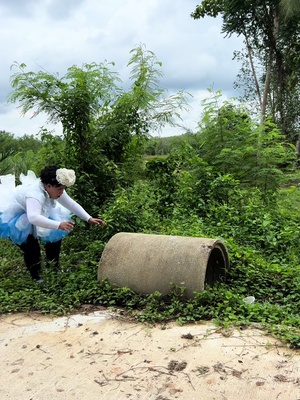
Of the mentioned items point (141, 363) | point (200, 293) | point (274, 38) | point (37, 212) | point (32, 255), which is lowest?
point (141, 363)

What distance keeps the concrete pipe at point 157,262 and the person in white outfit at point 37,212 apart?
1.63 ft

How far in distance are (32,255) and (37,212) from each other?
2.25 feet

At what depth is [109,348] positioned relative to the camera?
3.23 meters

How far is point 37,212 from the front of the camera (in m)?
4.29

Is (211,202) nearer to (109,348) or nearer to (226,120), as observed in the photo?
(226,120)

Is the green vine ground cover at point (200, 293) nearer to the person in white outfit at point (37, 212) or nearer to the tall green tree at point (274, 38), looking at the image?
the person in white outfit at point (37, 212)

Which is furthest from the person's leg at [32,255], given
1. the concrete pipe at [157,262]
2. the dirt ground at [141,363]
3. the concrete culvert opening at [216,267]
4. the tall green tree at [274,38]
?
the tall green tree at [274,38]

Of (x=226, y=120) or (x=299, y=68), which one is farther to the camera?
(x=299, y=68)

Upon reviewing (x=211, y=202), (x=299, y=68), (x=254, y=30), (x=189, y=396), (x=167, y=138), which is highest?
(x=254, y=30)

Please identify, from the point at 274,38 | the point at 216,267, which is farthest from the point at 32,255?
the point at 274,38

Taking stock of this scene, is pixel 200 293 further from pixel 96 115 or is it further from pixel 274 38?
pixel 274 38

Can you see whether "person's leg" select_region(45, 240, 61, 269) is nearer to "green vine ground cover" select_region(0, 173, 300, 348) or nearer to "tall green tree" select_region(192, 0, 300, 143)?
"green vine ground cover" select_region(0, 173, 300, 348)

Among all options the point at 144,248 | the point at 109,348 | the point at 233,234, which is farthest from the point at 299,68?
the point at 109,348

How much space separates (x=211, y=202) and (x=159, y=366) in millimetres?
4272
